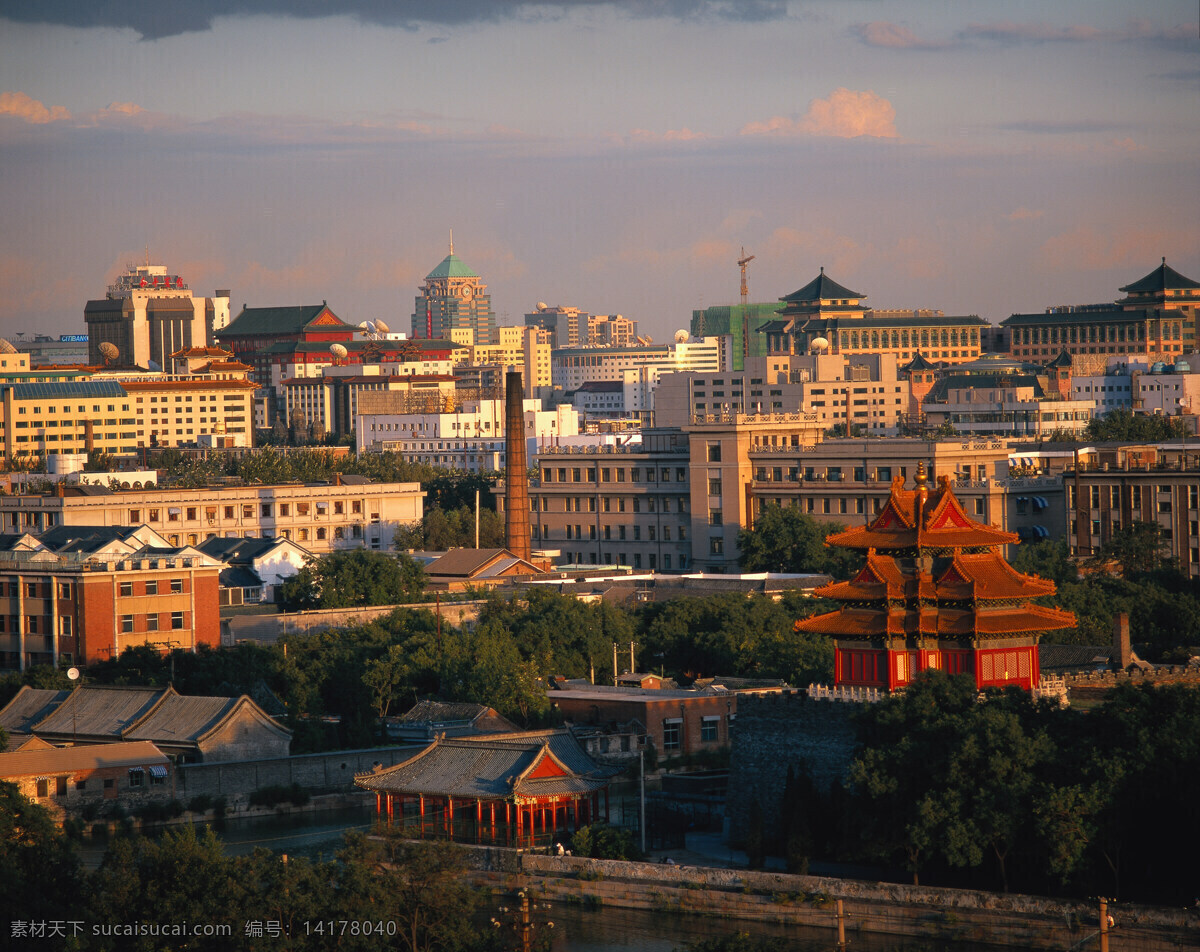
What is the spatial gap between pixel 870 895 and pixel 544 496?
73447 millimetres

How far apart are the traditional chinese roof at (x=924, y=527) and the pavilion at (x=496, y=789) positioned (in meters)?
8.87

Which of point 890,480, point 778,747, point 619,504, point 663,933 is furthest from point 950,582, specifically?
point 619,504

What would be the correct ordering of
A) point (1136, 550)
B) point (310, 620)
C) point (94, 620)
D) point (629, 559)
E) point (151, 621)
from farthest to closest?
point (629, 559) < point (1136, 550) < point (310, 620) < point (151, 621) < point (94, 620)

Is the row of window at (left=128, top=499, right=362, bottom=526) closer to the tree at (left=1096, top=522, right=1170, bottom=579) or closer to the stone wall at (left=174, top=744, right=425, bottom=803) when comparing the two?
the tree at (left=1096, top=522, right=1170, bottom=579)

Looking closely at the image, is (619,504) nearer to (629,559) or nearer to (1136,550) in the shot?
(629,559)

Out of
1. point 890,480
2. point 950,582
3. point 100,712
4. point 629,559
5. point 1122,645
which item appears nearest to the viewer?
point 950,582

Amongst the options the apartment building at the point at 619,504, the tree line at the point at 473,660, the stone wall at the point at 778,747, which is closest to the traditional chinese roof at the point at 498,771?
the stone wall at the point at 778,747

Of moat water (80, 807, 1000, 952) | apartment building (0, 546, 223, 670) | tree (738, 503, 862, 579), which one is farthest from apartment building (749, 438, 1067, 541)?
moat water (80, 807, 1000, 952)

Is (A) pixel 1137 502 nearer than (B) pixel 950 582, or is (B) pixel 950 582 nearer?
(B) pixel 950 582

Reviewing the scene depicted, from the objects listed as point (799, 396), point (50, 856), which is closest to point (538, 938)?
point (50, 856)

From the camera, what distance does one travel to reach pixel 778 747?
48.8 metres

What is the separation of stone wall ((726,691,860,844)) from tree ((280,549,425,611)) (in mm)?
33516

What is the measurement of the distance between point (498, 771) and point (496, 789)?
2.42ft

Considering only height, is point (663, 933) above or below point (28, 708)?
below
